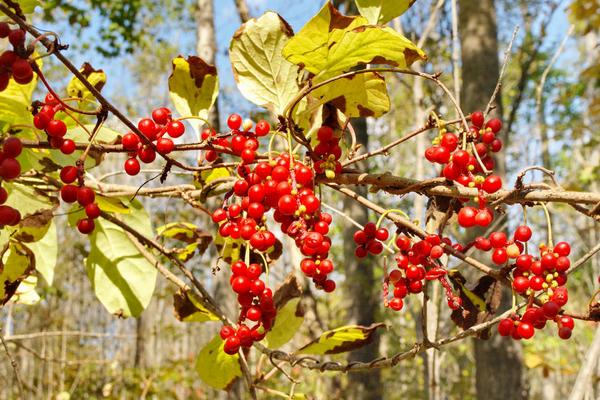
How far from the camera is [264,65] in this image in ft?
2.18

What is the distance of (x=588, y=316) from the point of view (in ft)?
1.89

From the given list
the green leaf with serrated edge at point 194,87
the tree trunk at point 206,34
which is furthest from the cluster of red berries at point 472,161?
the tree trunk at point 206,34

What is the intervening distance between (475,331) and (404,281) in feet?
0.30

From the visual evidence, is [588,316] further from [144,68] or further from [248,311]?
[144,68]

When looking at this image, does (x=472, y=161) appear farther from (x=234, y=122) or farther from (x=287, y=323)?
(x=287, y=323)

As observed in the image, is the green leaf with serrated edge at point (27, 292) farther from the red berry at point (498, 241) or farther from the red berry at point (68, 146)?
the red berry at point (498, 241)

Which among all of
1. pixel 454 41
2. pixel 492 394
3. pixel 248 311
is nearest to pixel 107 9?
pixel 454 41

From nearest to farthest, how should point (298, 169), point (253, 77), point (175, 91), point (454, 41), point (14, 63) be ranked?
point (14, 63), point (298, 169), point (253, 77), point (175, 91), point (454, 41)

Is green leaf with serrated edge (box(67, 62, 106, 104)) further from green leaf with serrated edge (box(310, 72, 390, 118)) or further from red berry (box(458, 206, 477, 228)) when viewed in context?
red berry (box(458, 206, 477, 228))

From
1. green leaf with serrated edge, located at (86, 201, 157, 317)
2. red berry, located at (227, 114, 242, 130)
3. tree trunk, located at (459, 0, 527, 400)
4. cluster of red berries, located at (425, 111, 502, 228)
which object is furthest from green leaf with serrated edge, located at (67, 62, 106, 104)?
tree trunk, located at (459, 0, 527, 400)

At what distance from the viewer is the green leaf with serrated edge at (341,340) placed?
2.44 feet

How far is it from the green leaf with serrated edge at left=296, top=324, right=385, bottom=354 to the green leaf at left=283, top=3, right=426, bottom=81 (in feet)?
1.15

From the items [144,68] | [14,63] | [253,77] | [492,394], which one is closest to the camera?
[14,63]

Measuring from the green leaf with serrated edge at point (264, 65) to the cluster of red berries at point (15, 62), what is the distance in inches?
11.1
